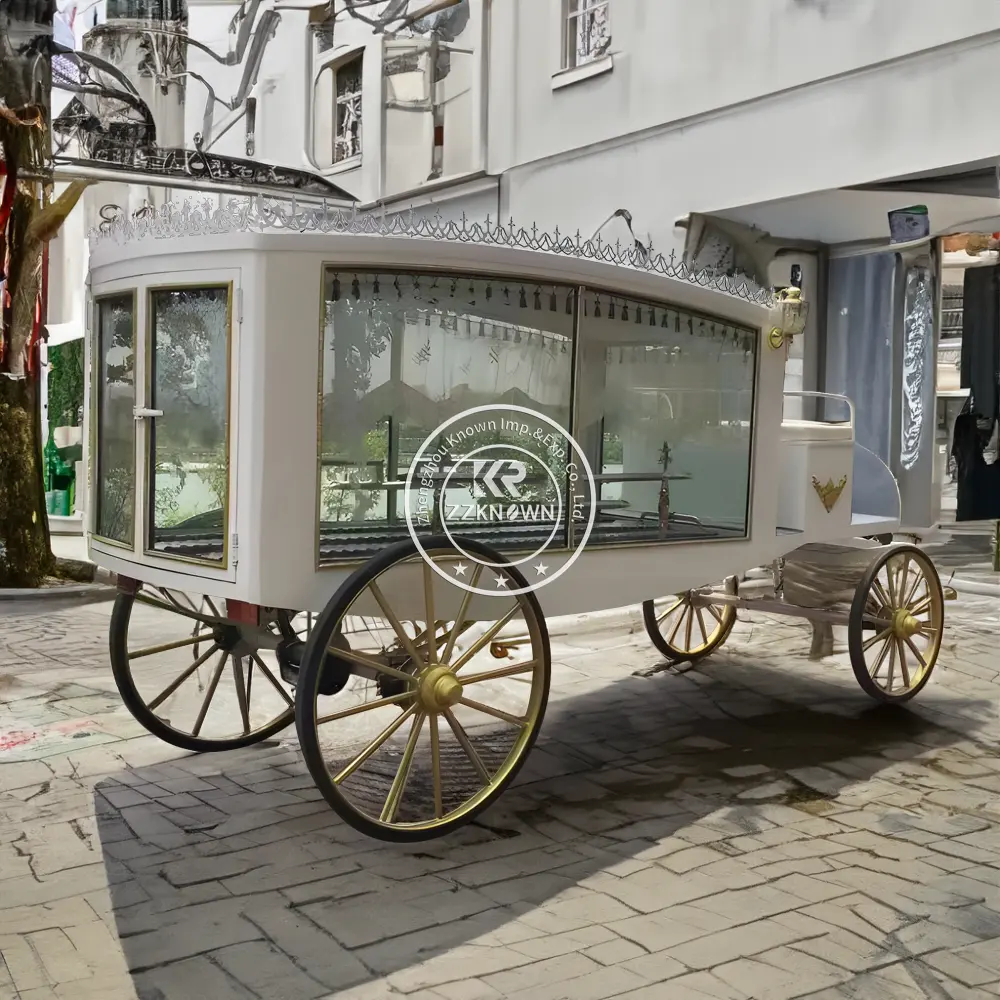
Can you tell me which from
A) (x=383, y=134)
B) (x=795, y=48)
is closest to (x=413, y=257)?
(x=795, y=48)

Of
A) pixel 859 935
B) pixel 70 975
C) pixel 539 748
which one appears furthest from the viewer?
pixel 539 748

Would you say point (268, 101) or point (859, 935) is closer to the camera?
point (859, 935)

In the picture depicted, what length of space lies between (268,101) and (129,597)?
1027cm

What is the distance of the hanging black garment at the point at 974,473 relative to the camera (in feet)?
29.0

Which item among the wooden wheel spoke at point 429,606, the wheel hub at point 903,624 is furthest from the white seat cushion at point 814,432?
the wooden wheel spoke at point 429,606

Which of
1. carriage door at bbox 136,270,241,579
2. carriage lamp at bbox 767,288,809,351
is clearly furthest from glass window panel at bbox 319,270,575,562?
carriage lamp at bbox 767,288,809,351

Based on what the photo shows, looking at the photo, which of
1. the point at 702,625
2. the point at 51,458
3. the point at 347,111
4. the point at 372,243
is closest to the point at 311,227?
the point at 372,243

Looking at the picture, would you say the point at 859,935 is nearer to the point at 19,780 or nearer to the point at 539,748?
the point at 539,748

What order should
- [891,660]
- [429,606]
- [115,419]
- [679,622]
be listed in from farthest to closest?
[679,622], [891,660], [115,419], [429,606]

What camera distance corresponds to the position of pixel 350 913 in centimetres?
307

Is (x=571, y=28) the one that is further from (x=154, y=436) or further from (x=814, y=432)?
(x=154, y=436)

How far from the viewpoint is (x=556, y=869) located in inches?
134

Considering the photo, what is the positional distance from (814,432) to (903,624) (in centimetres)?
97

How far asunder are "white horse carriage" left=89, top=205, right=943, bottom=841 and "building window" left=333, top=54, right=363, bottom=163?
Answer: 861 centimetres
